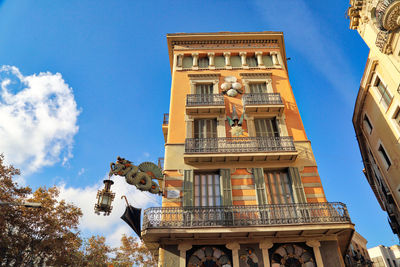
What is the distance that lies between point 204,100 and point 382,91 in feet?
37.9

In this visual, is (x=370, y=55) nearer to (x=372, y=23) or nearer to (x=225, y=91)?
(x=372, y=23)

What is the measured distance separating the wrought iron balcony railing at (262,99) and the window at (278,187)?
14.7 feet

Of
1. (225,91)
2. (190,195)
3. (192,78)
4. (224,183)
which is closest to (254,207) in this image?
(224,183)

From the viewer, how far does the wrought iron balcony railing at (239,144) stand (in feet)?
45.4

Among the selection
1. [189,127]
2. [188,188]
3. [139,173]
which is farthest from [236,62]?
[139,173]

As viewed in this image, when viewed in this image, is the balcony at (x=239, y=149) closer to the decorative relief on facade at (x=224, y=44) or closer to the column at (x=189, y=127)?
the column at (x=189, y=127)

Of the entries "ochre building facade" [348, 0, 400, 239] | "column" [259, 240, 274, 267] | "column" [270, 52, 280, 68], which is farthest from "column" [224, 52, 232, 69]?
"column" [259, 240, 274, 267]

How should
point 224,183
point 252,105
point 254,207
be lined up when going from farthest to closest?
point 252,105 → point 224,183 → point 254,207

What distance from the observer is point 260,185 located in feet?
42.9

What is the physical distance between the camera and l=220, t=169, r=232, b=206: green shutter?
1259 cm

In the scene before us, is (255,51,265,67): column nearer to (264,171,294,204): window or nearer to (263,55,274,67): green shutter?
(263,55,274,67): green shutter

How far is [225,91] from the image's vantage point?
55.8 ft

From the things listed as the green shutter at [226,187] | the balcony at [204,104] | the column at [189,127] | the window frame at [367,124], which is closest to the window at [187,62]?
the balcony at [204,104]

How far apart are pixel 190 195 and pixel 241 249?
339 cm
